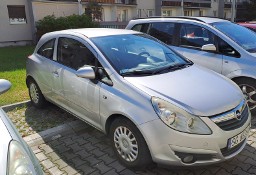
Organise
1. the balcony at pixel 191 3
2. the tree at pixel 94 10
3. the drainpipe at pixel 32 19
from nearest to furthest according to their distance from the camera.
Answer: the drainpipe at pixel 32 19 < the tree at pixel 94 10 < the balcony at pixel 191 3

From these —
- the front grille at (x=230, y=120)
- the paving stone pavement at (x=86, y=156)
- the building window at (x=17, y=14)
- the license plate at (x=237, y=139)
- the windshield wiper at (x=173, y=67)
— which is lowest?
the paving stone pavement at (x=86, y=156)

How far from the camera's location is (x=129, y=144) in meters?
3.01

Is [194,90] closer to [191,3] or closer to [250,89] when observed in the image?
[250,89]

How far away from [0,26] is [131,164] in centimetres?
1806

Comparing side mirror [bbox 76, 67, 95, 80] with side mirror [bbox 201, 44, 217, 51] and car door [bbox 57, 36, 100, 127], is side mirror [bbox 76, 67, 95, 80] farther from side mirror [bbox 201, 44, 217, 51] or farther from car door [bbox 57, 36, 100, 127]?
side mirror [bbox 201, 44, 217, 51]

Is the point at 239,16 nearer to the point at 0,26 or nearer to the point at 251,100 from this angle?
the point at 0,26

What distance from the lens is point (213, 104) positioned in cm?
277

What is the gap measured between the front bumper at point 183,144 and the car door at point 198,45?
94.6 inches

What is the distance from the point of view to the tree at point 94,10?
2208 centimetres

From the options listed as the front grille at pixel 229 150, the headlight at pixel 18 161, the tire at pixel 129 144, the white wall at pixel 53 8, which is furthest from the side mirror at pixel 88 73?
the white wall at pixel 53 8

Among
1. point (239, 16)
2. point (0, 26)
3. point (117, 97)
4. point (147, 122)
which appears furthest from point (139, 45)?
point (239, 16)

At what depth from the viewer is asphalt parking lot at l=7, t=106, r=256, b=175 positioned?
3092 millimetres

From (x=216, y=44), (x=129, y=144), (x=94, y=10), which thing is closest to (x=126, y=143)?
(x=129, y=144)

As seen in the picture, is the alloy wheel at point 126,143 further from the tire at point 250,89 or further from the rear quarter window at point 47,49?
the tire at point 250,89
